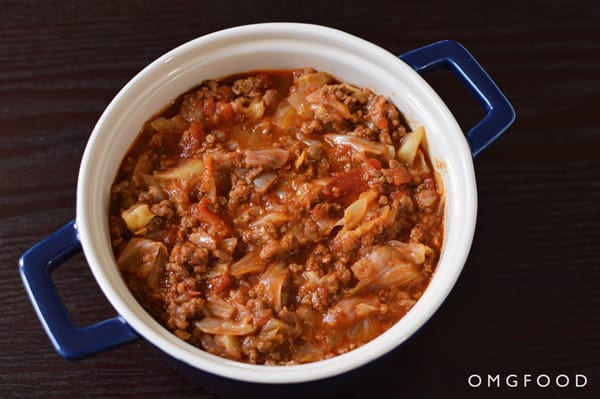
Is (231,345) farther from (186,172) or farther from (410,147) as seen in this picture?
(410,147)

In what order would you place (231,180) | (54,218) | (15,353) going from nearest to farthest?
(231,180) → (15,353) → (54,218)

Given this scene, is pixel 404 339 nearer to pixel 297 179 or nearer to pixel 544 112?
pixel 297 179

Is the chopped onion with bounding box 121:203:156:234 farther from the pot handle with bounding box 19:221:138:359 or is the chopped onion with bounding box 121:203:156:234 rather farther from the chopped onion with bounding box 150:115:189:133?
the chopped onion with bounding box 150:115:189:133

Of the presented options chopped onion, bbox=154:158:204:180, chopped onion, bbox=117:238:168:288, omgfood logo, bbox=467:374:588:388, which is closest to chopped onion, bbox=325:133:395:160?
chopped onion, bbox=154:158:204:180

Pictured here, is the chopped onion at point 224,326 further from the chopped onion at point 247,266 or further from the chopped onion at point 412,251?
the chopped onion at point 412,251

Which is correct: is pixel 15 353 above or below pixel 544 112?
below

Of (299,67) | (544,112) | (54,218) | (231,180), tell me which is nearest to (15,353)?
(54,218)
